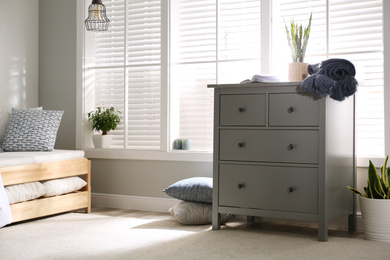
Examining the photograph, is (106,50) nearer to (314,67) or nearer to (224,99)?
(224,99)

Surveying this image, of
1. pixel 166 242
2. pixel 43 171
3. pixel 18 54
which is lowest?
pixel 166 242

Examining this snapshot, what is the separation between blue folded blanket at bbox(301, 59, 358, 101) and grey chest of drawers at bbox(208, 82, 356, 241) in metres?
0.07

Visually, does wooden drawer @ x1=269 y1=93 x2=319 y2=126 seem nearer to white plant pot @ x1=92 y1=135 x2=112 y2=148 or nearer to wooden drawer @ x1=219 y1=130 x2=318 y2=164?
wooden drawer @ x1=219 y1=130 x2=318 y2=164

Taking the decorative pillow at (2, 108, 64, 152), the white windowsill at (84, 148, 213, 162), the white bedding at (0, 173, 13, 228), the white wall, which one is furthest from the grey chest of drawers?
the white wall

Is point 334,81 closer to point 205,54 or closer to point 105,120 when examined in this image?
point 205,54

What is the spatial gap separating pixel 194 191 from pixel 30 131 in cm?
135

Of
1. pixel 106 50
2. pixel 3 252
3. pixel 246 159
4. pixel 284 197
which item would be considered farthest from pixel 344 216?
pixel 106 50

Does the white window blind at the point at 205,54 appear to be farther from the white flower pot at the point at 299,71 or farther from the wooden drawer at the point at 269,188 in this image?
the wooden drawer at the point at 269,188

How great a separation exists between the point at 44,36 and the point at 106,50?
2.13 feet

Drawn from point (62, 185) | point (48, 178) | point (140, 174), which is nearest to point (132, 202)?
point (140, 174)

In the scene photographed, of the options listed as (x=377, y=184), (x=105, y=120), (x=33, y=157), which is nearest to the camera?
(x=377, y=184)

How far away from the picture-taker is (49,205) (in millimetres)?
3842

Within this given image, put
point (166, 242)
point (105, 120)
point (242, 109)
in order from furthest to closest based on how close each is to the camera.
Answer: point (105, 120) → point (242, 109) → point (166, 242)

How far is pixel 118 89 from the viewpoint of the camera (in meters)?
4.55
